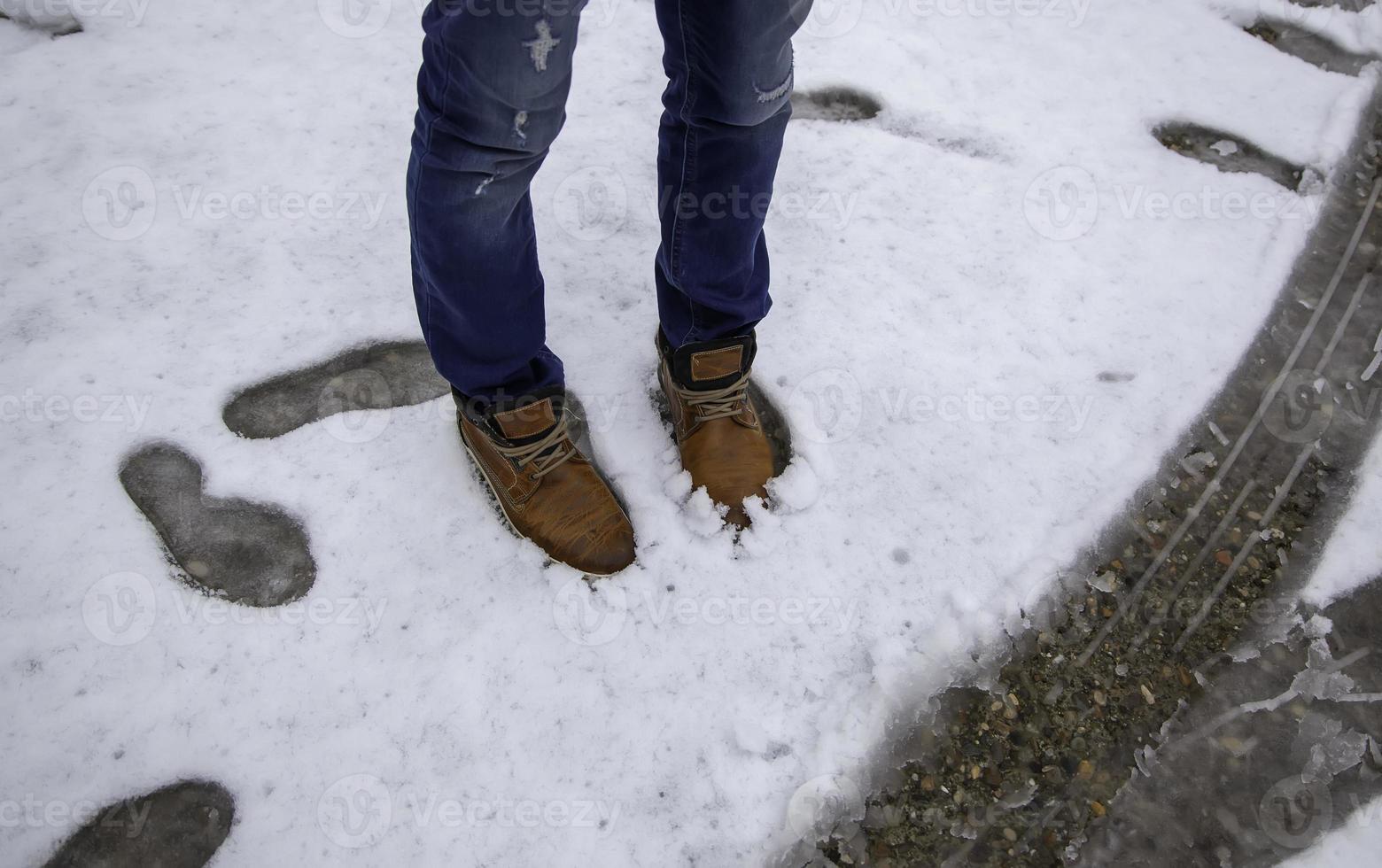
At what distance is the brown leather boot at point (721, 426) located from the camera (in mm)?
1687

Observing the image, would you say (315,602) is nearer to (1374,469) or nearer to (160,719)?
(160,719)

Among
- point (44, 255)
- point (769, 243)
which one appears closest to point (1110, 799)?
point (769, 243)

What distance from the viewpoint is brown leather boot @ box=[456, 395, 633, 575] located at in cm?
160

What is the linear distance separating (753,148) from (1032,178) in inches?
56.1

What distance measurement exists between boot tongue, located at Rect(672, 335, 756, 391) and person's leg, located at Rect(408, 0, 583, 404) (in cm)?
32

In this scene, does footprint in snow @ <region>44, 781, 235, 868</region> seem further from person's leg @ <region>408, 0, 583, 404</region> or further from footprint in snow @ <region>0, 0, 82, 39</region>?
footprint in snow @ <region>0, 0, 82, 39</region>

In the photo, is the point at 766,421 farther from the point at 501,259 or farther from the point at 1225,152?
the point at 1225,152

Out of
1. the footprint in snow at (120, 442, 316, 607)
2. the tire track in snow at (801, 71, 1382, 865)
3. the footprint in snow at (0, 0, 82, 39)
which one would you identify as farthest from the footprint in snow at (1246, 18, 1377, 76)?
the footprint in snow at (0, 0, 82, 39)

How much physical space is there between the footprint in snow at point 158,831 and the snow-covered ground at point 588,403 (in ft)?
0.12

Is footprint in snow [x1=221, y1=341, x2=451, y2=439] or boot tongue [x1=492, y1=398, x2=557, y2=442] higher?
boot tongue [x1=492, y1=398, x2=557, y2=442]

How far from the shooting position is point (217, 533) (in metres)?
1.65

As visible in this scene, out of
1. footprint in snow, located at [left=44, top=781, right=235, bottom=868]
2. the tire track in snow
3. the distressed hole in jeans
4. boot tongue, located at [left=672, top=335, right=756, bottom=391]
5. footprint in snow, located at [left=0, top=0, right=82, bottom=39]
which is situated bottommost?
footprint in snow, located at [left=44, top=781, right=235, bottom=868]

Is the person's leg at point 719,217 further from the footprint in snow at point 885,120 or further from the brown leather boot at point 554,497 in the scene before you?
the footprint in snow at point 885,120

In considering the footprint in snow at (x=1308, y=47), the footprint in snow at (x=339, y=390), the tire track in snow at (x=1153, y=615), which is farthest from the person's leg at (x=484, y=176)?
the footprint in snow at (x=1308, y=47)
